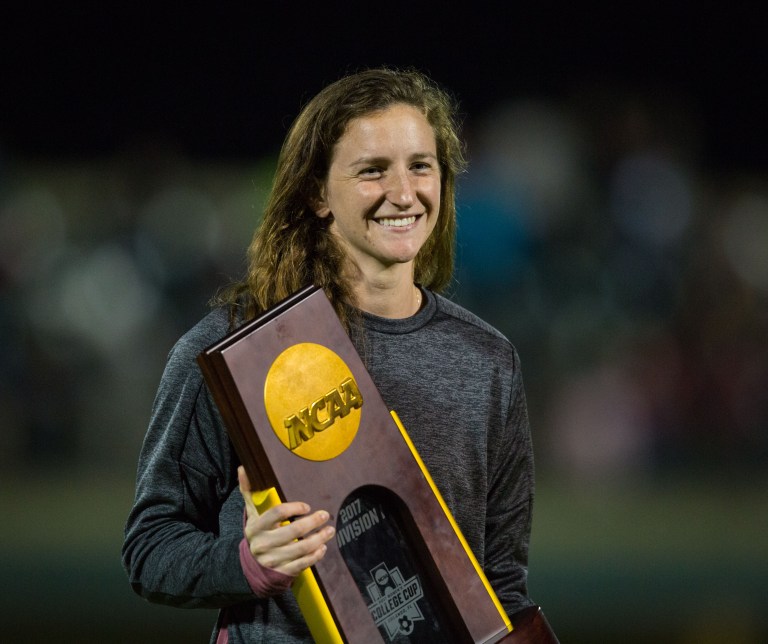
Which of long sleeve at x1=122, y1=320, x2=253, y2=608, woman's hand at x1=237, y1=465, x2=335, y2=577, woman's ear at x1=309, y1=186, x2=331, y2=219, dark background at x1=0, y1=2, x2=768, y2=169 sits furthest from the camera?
dark background at x1=0, y1=2, x2=768, y2=169

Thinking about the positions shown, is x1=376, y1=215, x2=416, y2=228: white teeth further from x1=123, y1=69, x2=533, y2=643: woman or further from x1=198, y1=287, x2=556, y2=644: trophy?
x1=198, y1=287, x2=556, y2=644: trophy

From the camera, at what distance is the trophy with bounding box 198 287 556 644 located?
1097mm

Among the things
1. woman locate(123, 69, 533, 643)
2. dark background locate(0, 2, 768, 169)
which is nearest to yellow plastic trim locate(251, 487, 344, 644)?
woman locate(123, 69, 533, 643)

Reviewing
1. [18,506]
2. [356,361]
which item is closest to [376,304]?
[356,361]

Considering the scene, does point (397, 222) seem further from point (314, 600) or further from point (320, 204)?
point (314, 600)

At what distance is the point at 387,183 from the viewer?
1.42 m

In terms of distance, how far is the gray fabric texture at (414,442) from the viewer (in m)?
1.29

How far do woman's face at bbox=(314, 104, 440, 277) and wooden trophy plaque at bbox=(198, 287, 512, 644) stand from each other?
284 millimetres

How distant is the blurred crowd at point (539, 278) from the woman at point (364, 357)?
10.3 feet

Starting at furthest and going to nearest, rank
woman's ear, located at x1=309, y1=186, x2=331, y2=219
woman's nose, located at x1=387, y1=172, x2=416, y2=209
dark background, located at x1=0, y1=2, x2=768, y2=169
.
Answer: dark background, located at x1=0, y1=2, x2=768, y2=169, woman's ear, located at x1=309, y1=186, x2=331, y2=219, woman's nose, located at x1=387, y1=172, x2=416, y2=209

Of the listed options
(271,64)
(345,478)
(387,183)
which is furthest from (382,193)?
(271,64)

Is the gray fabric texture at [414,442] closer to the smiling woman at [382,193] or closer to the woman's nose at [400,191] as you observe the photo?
the smiling woman at [382,193]

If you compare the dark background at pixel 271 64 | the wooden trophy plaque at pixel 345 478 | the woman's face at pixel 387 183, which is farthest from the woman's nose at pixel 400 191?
the dark background at pixel 271 64

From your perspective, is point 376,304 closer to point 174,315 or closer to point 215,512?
point 215,512
